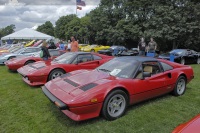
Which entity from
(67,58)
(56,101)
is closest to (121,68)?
(56,101)

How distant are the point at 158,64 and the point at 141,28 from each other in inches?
1093

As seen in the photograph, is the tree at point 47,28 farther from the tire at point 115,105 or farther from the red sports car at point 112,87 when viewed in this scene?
the tire at point 115,105

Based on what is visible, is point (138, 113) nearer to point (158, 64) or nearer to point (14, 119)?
point (158, 64)

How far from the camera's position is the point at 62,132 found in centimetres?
362

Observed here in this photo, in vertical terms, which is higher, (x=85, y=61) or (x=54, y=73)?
(x=85, y=61)

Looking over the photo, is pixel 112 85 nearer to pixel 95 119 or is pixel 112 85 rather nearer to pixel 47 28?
pixel 95 119

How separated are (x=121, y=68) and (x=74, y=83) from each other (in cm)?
119

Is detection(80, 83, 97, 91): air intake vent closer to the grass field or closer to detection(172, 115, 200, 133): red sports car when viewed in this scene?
the grass field

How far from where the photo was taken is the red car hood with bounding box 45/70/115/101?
12.6ft

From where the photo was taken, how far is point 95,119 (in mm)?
4098

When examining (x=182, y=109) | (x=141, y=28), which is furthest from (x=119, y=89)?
(x=141, y=28)

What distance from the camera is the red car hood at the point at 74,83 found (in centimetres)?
385

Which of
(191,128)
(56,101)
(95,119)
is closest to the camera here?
(191,128)

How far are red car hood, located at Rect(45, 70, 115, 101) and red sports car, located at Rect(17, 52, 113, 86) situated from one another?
192 centimetres
